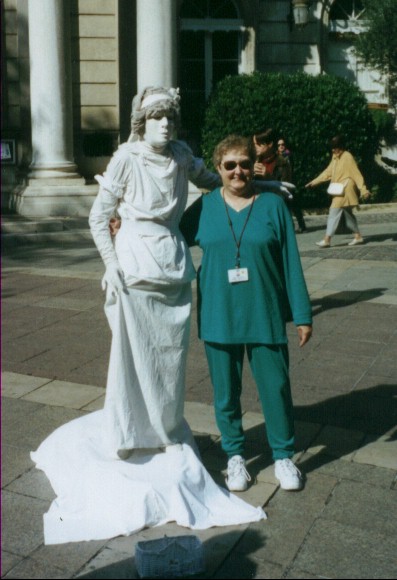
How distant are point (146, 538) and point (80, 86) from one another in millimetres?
13440

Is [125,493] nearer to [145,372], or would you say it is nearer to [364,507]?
[145,372]

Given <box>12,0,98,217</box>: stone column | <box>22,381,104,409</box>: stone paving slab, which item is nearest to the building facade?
<box>12,0,98,217</box>: stone column

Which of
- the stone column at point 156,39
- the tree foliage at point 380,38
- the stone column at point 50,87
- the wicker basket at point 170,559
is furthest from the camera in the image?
the tree foliage at point 380,38

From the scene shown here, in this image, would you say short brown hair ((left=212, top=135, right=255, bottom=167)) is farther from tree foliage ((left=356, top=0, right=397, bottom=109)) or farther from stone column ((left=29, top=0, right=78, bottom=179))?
tree foliage ((left=356, top=0, right=397, bottom=109))

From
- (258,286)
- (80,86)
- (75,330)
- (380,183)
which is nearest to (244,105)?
(80,86)

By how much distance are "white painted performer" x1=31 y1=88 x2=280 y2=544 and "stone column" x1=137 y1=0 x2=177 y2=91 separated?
10994mm

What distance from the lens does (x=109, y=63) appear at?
52.1ft

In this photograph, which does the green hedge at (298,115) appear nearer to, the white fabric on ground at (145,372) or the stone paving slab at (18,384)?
the stone paving slab at (18,384)

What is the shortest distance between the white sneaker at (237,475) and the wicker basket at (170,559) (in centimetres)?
77

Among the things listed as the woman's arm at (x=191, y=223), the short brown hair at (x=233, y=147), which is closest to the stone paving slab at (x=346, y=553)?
the woman's arm at (x=191, y=223)

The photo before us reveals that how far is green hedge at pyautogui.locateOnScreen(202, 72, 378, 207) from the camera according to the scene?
16.1 metres

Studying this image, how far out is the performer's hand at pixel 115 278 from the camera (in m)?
3.83

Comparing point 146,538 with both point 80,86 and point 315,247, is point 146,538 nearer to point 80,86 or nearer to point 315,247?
point 315,247

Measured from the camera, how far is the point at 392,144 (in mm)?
19250
